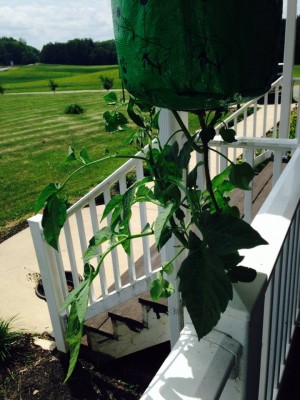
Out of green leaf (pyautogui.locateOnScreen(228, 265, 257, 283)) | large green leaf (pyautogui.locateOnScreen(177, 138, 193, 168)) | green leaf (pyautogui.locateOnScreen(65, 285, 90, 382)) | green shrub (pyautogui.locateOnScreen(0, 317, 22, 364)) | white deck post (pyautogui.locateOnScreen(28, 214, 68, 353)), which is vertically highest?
large green leaf (pyautogui.locateOnScreen(177, 138, 193, 168))

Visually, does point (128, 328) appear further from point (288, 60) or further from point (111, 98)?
point (288, 60)

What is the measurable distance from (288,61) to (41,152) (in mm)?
7080

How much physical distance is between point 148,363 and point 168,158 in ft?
8.42

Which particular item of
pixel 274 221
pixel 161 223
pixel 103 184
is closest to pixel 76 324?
pixel 161 223

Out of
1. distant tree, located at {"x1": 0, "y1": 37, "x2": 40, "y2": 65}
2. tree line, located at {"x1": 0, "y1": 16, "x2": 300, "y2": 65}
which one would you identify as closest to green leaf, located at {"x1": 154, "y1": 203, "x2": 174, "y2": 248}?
tree line, located at {"x1": 0, "y1": 16, "x2": 300, "y2": 65}

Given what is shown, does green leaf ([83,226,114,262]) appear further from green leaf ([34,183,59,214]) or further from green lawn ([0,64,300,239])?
green lawn ([0,64,300,239])

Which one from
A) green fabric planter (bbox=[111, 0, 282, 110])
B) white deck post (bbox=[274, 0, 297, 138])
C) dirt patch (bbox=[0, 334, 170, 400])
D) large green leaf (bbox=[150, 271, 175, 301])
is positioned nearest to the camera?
green fabric planter (bbox=[111, 0, 282, 110])


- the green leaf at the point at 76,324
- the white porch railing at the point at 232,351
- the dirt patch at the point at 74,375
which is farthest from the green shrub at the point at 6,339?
the green leaf at the point at 76,324

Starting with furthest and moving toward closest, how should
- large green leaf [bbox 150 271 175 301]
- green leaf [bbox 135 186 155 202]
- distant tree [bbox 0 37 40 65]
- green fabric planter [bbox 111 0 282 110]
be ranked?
distant tree [bbox 0 37 40 65] → large green leaf [bbox 150 271 175 301] → green leaf [bbox 135 186 155 202] → green fabric planter [bbox 111 0 282 110]

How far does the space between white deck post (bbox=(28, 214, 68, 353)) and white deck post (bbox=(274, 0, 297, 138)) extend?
96.4 inches

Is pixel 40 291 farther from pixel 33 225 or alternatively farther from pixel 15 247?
pixel 33 225

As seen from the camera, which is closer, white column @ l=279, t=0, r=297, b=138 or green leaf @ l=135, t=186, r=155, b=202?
green leaf @ l=135, t=186, r=155, b=202

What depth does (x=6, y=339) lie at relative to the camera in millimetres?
3146

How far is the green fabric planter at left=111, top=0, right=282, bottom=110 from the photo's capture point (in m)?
0.58
